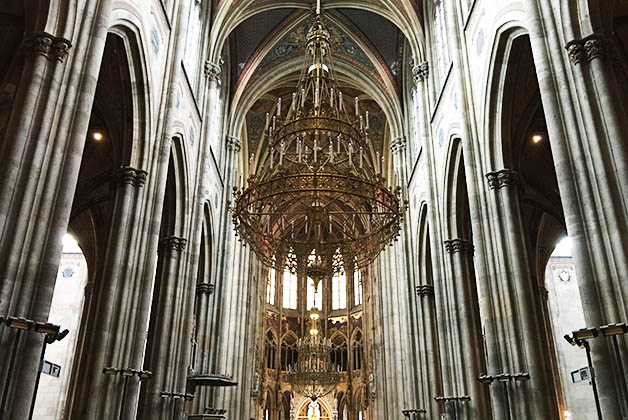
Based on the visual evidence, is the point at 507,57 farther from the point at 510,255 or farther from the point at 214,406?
the point at 214,406

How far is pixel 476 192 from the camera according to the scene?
12.0 metres

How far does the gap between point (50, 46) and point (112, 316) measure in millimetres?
4853

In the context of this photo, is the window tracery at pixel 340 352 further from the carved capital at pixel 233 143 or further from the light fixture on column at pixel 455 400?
the light fixture on column at pixel 455 400

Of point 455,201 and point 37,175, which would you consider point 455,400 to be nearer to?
point 455,201

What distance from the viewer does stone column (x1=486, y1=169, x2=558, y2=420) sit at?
973 centimetres

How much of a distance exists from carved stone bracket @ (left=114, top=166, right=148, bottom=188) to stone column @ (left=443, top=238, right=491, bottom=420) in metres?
7.90

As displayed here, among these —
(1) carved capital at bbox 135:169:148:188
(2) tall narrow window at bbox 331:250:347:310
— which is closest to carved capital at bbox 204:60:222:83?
(1) carved capital at bbox 135:169:148:188

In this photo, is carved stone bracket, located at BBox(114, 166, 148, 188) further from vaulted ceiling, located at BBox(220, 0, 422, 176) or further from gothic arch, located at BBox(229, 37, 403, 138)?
gothic arch, located at BBox(229, 37, 403, 138)

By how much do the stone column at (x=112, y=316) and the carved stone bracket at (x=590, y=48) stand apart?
26.4 feet

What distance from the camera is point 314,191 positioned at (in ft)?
38.3

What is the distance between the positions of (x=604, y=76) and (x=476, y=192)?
178 inches

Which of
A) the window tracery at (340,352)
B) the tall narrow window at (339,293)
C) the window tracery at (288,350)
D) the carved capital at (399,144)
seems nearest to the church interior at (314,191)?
the carved capital at (399,144)

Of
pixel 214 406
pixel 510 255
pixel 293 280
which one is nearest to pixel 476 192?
pixel 510 255

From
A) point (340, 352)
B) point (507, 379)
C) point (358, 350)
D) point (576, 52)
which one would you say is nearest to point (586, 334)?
point (507, 379)
